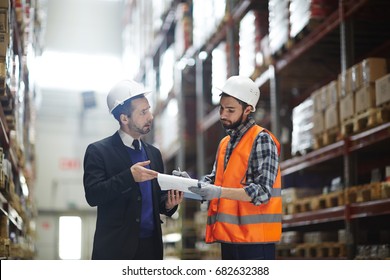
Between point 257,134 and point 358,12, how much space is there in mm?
3114

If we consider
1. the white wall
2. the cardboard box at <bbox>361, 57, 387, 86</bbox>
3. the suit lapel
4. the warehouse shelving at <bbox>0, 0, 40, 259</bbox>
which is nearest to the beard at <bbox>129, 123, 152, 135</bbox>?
the suit lapel

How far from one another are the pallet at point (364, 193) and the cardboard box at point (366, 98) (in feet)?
2.24

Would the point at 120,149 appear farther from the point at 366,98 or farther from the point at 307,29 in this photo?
the point at 307,29

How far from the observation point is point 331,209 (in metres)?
6.57

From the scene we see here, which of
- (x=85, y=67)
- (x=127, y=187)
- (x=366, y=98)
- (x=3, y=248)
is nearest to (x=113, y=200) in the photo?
(x=127, y=187)

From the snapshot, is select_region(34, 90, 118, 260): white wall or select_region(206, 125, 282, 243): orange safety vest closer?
select_region(206, 125, 282, 243): orange safety vest

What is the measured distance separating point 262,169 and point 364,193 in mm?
2544

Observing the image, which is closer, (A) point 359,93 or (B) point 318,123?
(A) point 359,93

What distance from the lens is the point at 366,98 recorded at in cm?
595

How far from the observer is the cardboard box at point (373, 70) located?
5.93 meters

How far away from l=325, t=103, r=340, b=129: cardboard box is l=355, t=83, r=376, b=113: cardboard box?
45 centimetres

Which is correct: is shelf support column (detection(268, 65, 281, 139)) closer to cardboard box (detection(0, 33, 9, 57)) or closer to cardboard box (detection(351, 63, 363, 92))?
cardboard box (detection(351, 63, 363, 92))

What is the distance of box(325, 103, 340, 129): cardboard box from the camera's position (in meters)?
6.53
